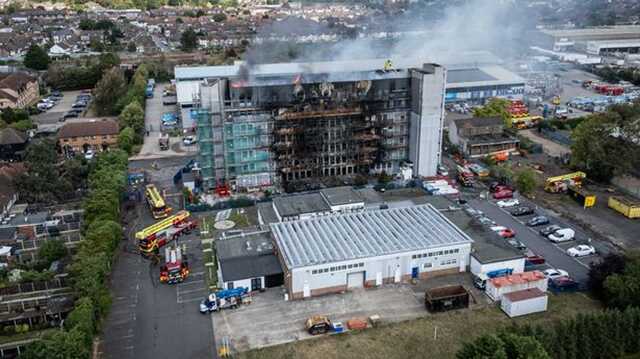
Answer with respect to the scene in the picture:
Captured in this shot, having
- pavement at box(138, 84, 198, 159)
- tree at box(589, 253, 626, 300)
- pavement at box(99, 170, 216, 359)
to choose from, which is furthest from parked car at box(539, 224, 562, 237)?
pavement at box(138, 84, 198, 159)

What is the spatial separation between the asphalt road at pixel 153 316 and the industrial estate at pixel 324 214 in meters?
0.07

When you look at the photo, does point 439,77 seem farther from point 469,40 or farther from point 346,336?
point 469,40

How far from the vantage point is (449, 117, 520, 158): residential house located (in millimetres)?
30062

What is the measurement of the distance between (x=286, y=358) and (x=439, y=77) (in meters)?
15.9

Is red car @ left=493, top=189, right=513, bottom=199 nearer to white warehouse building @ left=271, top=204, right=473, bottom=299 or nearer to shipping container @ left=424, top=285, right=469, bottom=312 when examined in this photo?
white warehouse building @ left=271, top=204, right=473, bottom=299

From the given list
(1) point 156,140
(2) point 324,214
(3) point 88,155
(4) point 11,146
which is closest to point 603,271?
(2) point 324,214

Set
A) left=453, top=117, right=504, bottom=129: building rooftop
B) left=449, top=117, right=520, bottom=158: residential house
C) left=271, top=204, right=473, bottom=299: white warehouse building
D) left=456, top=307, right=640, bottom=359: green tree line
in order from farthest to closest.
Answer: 1. left=453, top=117, right=504, bottom=129: building rooftop
2. left=449, top=117, right=520, bottom=158: residential house
3. left=271, top=204, right=473, bottom=299: white warehouse building
4. left=456, top=307, right=640, bottom=359: green tree line

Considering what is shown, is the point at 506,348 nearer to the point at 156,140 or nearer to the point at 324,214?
the point at 324,214

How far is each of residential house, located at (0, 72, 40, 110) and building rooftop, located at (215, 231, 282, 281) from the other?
92.7 ft

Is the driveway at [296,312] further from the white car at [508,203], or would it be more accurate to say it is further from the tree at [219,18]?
the tree at [219,18]

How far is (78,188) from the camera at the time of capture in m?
25.7

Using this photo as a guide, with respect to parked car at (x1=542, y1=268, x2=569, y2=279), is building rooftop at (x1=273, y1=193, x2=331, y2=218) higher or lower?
higher

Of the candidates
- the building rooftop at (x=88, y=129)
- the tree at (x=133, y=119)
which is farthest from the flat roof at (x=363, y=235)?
the tree at (x=133, y=119)

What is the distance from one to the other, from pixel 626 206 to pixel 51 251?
22.7 m
